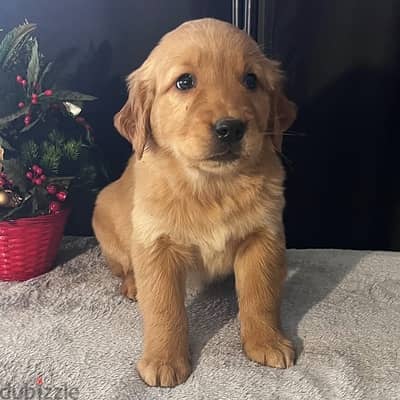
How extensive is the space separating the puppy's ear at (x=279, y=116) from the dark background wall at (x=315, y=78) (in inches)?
28.7

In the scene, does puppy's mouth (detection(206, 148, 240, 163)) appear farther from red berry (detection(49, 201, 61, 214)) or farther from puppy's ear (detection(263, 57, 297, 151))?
red berry (detection(49, 201, 61, 214))

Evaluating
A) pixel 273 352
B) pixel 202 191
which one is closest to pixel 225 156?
pixel 202 191

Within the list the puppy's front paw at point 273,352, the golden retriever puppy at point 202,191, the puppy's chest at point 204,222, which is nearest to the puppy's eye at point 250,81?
the golden retriever puppy at point 202,191

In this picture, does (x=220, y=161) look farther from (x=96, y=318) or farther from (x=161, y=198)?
(x=96, y=318)

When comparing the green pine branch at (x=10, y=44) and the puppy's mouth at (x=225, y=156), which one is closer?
the puppy's mouth at (x=225, y=156)

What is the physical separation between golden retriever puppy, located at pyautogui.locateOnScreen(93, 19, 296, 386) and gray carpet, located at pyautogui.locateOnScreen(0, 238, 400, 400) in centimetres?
7

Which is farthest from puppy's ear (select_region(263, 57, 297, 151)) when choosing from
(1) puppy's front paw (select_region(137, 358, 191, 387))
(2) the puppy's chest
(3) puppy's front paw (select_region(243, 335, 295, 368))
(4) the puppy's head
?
(1) puppy's front paw (select_region(137, 358, 191, 387))

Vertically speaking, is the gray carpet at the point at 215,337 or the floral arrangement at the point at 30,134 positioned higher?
the floral arrangement at the point at 30,134

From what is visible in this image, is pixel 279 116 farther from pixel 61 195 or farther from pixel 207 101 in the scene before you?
pixel 61 195

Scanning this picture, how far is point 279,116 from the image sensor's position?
5.75 ft

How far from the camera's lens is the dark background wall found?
94.1 inches

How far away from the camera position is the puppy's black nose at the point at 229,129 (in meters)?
1.43

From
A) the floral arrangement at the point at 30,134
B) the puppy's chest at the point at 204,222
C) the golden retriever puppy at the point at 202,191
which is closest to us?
the golden retriever puppy at the point at 202,191

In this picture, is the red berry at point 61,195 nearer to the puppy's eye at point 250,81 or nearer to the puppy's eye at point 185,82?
the puppy's eye at point 185,82
